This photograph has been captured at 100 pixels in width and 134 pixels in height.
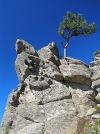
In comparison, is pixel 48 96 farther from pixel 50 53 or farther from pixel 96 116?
pixel 50 53

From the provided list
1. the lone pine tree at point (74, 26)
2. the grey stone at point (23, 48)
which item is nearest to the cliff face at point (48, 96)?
the grey stone at point (23, 48)

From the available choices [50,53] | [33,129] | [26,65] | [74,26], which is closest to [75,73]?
[50,53]

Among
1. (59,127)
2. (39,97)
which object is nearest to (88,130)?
(59,127)

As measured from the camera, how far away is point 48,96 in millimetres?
20969

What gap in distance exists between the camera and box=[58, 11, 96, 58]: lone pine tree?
146 ft

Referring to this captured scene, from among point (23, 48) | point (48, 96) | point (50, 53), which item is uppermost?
point (23, 48)

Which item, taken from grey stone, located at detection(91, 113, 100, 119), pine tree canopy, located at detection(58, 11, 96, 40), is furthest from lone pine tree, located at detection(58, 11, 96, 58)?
grey stone, located at detection(91, 113, 100, 119)

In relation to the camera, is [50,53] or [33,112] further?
[50,53]

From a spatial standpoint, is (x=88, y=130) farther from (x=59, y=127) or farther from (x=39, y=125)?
(x=39, y=125)

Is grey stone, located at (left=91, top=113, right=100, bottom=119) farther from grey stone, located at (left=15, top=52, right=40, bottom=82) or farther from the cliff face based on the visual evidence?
grey stone, located at (left=15, top=52, right=40, bottom=82)

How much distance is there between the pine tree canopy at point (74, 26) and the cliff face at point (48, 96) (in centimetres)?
1846

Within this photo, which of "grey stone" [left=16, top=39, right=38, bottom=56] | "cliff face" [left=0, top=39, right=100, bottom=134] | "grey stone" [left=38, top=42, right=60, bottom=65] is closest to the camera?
"cliff face" [left=0, top=39, right=100, bottom=134]

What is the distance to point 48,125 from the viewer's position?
60.4 ft

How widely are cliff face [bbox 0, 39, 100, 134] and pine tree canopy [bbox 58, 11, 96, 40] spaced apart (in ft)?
60.6
